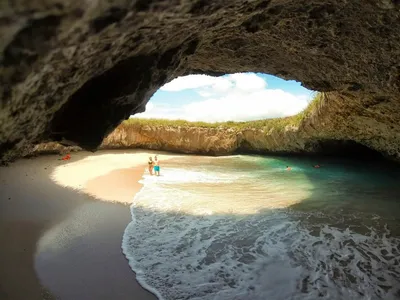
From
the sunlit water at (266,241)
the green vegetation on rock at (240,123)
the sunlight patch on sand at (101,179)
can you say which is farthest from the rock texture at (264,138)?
the sunlight patch on sand at (101,179)

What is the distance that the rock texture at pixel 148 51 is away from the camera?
67.1 inches

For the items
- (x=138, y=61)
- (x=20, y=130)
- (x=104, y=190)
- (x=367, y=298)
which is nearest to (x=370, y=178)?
(x=367, y=298)

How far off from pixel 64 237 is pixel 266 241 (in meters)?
4.30

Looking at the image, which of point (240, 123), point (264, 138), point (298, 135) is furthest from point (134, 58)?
point (240, 123)

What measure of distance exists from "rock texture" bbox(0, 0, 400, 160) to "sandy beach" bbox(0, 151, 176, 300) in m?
2.18

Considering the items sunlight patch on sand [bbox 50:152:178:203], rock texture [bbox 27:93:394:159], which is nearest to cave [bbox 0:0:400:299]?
sunlight patch on sand [bbox 50:152:178:203]

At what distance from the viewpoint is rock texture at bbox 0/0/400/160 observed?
5.59ft

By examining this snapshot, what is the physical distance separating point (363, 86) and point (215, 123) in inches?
704

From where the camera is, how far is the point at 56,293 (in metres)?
4.09

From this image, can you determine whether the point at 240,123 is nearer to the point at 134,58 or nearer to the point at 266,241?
the point at 266,241

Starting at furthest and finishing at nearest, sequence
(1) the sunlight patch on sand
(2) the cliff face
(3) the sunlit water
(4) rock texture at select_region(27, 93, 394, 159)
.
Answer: (4) rock texture at select_region(27, 93, 394, 159)
(1) the sunlight patch on sand
(2) the cliff face
(3) the sunlit water

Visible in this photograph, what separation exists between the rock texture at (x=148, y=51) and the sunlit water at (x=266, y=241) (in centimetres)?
276

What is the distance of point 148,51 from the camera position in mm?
3029

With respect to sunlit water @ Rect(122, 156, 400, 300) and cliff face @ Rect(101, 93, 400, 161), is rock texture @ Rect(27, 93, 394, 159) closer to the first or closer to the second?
cliff face @ Rect(101, 93, 400, 161)
